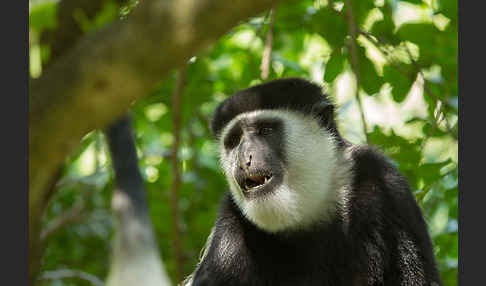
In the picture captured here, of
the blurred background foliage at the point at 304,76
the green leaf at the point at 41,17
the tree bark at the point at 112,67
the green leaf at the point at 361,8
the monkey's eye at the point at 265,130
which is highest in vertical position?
the tree bark at the point at 112,67

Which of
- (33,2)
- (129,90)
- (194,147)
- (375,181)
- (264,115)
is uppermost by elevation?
(129,90)

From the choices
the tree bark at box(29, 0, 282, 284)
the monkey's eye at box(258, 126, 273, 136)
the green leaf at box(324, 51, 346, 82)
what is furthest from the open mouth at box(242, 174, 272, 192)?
the tree bark at box(29, 0, 282, 284)

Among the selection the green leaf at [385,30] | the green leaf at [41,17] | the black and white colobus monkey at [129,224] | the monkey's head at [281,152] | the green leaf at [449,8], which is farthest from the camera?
the black and white colobus monkey at [129,224]

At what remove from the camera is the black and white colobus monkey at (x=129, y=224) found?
3.29 meters

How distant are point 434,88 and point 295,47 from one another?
1.95m

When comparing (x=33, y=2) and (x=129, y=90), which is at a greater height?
(x=129, y=90)

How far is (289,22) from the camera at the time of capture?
3.92m

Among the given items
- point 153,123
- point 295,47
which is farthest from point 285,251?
point 295,47

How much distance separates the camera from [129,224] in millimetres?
3418

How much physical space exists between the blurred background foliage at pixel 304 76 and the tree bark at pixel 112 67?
60cm

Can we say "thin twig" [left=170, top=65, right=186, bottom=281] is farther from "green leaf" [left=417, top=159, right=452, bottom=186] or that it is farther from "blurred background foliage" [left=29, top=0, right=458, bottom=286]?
"green leaf" [left=417, top=159, right=452, bottom=186]

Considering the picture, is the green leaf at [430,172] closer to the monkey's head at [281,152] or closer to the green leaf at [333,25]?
the monkey's head at [281,152]

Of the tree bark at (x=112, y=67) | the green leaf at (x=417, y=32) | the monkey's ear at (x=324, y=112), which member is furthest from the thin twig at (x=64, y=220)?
the tree bark at (x=112, y=67)

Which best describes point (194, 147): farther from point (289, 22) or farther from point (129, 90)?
point (129, 90)
